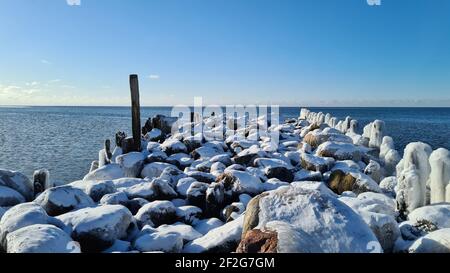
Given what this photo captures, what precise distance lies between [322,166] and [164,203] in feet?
15.4

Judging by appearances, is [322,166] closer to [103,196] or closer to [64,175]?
[103,196]

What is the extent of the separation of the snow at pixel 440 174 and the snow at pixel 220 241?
3.97 metres

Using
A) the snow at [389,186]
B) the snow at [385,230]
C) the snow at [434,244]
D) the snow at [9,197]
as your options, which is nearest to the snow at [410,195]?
the snow at [389,186]

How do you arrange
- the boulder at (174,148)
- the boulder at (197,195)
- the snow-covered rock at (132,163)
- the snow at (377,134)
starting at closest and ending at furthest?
1. the boulder at (197,195)
2. the snow-covered rock at (132,163)
3. the boulder at (174,148)
4. the snow at (377,134)

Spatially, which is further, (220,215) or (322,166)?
(322,166)

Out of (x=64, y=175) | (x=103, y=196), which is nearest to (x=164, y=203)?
(x=103, y=196)

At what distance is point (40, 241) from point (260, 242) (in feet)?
8.16

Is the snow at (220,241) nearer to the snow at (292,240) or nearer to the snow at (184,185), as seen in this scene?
the snow at (292,240)

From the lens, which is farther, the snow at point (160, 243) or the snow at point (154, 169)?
the snow at point (154, 169)

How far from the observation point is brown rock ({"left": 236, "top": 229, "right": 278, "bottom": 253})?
2877 millimetres

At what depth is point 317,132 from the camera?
504 inches

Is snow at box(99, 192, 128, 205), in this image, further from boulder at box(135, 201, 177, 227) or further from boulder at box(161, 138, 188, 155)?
boulder at box(161, 138, 188, 155)

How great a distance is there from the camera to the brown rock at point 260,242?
9.44ft
